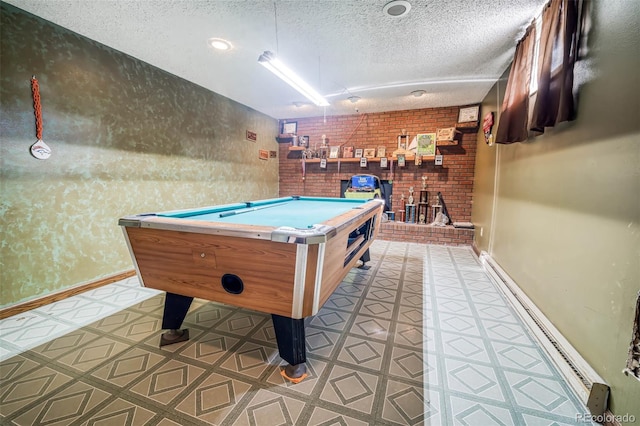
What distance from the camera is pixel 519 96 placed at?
7.78 ft

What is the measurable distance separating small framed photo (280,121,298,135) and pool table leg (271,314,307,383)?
16.7ft

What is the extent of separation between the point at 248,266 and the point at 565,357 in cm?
191

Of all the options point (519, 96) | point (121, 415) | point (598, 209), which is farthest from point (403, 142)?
point (121, 415)

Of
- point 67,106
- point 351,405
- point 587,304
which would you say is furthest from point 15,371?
point 587,304

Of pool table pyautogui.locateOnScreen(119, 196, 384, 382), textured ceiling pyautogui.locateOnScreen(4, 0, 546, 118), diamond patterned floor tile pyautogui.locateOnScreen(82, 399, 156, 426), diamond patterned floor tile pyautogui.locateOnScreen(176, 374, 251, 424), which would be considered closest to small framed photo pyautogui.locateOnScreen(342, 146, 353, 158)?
textured ceiling pyautogui.locateOnScreen(4, 0, 546, 118)

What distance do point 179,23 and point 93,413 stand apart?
2899mm

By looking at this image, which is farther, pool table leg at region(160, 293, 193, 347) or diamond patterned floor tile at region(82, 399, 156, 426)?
pool table leg at region(160, 293, 193, 347)

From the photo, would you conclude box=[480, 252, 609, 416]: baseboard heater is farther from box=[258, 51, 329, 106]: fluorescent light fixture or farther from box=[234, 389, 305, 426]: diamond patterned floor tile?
box=[258, 51, 329, 106]: fluorescent light fixture

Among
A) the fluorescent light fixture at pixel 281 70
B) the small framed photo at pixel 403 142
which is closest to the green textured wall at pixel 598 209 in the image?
the fluorescent light fixture at pixel 281 70

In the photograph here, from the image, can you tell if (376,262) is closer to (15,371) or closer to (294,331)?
(294,331)

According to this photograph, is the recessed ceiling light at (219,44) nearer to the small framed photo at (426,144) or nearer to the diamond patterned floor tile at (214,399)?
the diamond patterned floor tile at (214,399)

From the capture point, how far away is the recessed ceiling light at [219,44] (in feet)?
8.55

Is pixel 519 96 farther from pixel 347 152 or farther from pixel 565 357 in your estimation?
pixel 347 152

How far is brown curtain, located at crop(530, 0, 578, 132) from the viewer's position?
1.56 meters
